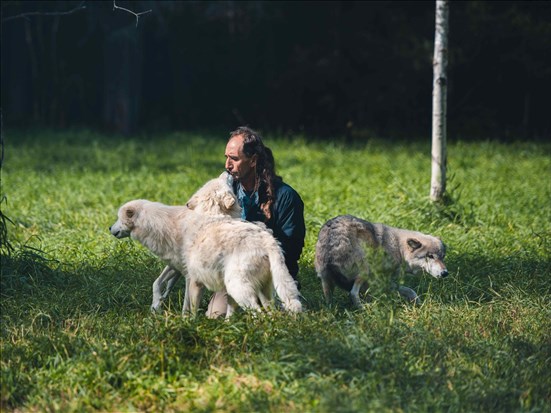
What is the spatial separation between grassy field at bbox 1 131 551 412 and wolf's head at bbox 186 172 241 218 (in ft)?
2.55

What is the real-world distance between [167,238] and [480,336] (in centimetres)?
224

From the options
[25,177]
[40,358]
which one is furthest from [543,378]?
[25,177]

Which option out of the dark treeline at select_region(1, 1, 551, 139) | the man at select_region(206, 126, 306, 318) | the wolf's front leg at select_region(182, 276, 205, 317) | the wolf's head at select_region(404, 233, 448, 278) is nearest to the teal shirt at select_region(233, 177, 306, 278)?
the man at select_region(206, 126, 306, 318)

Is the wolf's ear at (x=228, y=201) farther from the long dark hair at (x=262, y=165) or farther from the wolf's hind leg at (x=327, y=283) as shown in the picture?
the wolf's hind leg at (x=327, y=283)

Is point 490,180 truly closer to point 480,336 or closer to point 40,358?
point 480,336

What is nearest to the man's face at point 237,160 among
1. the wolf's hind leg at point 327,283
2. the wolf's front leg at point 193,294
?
the wolf's front leg at point 193,294

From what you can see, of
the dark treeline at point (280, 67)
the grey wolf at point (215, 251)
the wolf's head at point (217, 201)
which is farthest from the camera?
the dark treeline at point (280, 67)

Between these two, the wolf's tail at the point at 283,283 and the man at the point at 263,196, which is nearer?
the wolf's tail at the point at 283,283

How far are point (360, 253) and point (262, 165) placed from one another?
3.33ft

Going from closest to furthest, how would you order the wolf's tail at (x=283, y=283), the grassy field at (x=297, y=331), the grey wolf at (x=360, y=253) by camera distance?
the grassy field at (x=297, y=331), the wolf's tail at (x=283, y=283), the grey wolf at (x=360, y=253)

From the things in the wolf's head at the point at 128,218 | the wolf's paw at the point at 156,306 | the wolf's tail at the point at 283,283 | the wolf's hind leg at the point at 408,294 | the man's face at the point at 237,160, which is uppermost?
the man's face at the point at 237,160

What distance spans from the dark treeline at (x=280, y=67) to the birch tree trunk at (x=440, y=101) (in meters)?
8.72

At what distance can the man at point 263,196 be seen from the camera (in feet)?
21.8

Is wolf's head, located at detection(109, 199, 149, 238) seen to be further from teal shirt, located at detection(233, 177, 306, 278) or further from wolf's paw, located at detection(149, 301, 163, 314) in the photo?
teal shirt, located at detection(233, 177, 306, 278)
